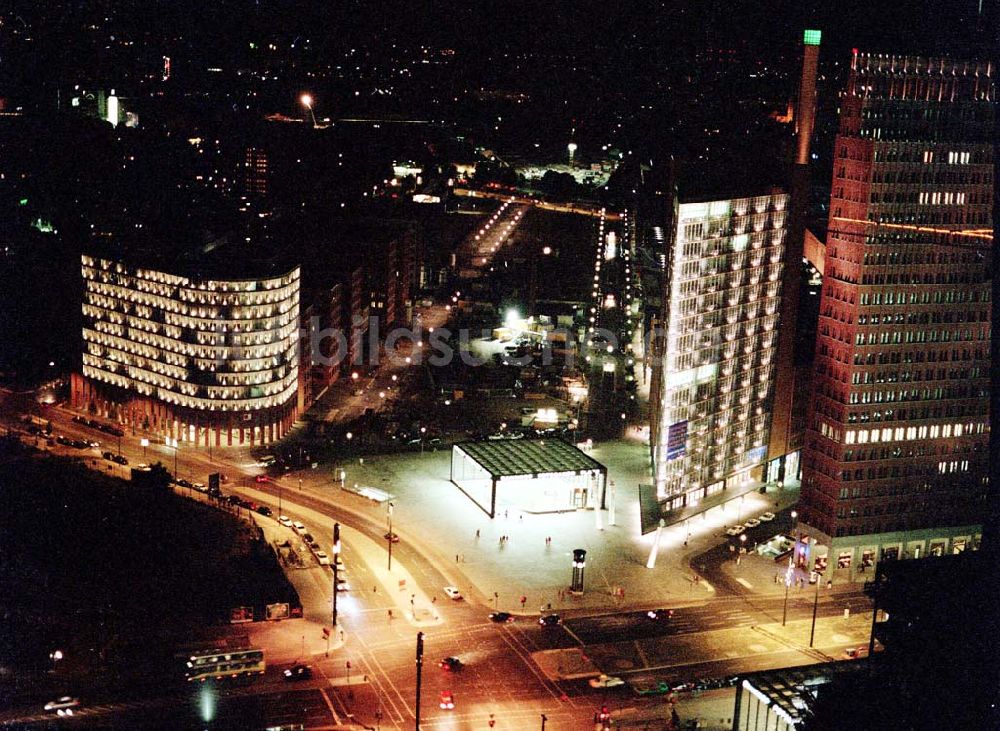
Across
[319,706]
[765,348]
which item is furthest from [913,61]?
[319,706]

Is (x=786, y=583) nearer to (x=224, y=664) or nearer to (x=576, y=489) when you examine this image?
(x=576, y=489)

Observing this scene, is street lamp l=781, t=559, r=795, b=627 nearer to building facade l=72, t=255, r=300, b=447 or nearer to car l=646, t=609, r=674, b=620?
car l=646, t=609, r=674, b=620

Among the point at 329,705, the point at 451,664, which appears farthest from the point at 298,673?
the point at 451,664

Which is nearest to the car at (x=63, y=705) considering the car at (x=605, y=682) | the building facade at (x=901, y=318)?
the car at (x=605, y=682)

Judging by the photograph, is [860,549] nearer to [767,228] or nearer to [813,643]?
[813,643]

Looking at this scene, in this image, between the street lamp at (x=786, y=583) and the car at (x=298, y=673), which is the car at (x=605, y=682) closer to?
the street lamp at (x=786, y=583)
